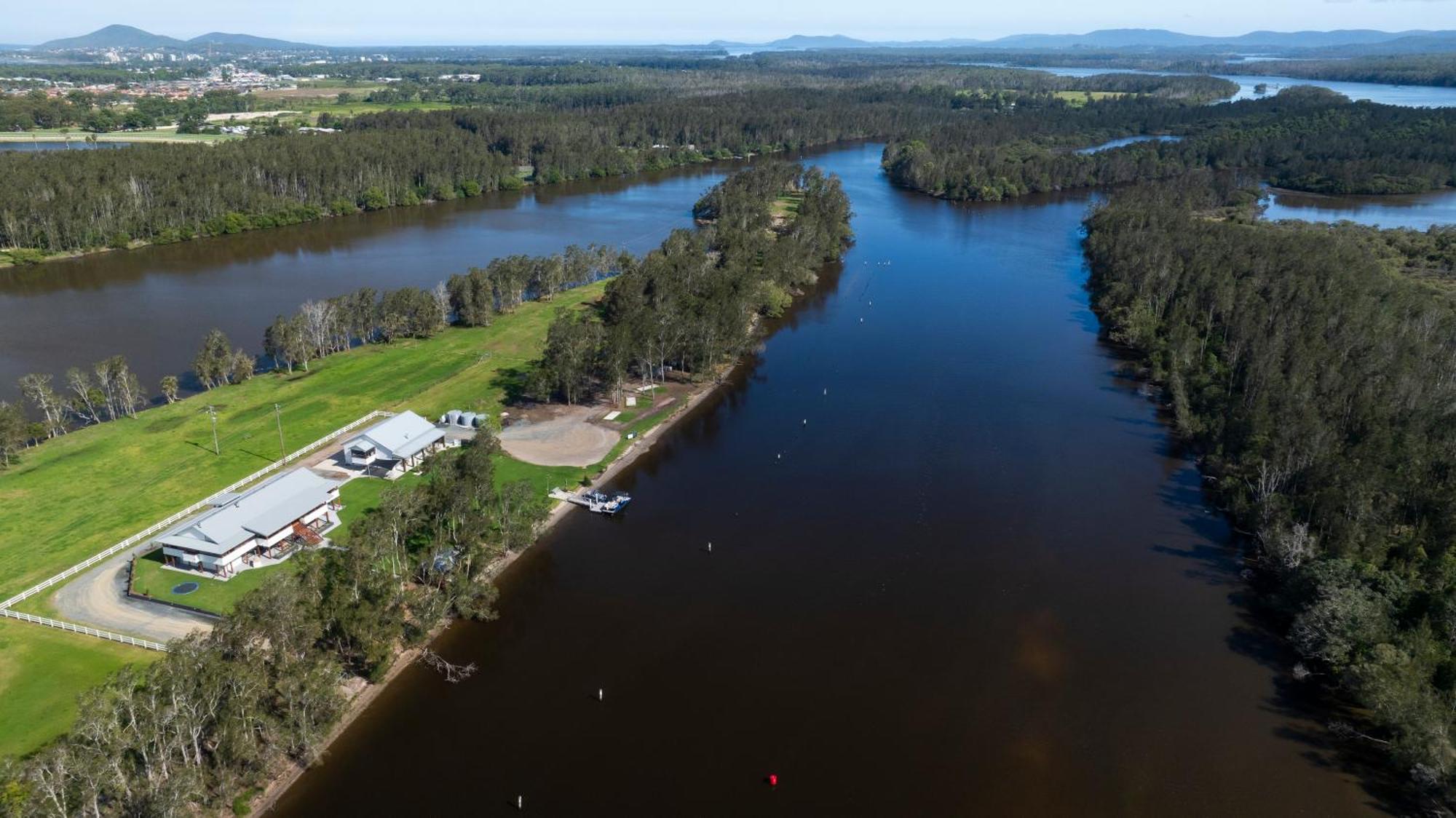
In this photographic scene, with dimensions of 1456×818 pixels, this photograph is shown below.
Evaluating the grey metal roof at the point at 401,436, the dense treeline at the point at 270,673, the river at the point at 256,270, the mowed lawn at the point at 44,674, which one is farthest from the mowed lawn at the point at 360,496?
the river at the point at 256,270

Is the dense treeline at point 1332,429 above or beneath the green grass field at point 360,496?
above

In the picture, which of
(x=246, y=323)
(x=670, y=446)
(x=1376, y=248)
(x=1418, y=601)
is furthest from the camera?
(x=1376, y=248)

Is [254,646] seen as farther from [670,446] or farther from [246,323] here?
[246,323]

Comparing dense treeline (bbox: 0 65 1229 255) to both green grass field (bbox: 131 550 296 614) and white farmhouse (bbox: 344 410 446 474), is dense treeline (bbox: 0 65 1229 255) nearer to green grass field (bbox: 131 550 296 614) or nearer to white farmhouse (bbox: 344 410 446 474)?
white farmhouse (bbox: 344 410 446 474)

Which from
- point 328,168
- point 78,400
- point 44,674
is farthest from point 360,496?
point 328,168

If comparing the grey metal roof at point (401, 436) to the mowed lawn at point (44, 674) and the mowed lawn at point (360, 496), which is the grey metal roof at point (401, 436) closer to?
the mowed lawn at point (360, 496)

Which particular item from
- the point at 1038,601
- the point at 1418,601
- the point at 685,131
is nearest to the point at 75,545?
the point at 1038,601

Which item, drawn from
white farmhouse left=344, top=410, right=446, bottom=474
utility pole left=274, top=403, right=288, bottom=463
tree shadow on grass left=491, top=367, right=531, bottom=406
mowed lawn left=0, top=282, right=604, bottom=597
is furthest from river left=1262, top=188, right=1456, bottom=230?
utility pole left=274, top=403, right=288, bottom=463

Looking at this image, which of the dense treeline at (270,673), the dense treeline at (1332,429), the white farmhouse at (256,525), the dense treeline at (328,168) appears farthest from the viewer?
the dense treeline at (328,168)
